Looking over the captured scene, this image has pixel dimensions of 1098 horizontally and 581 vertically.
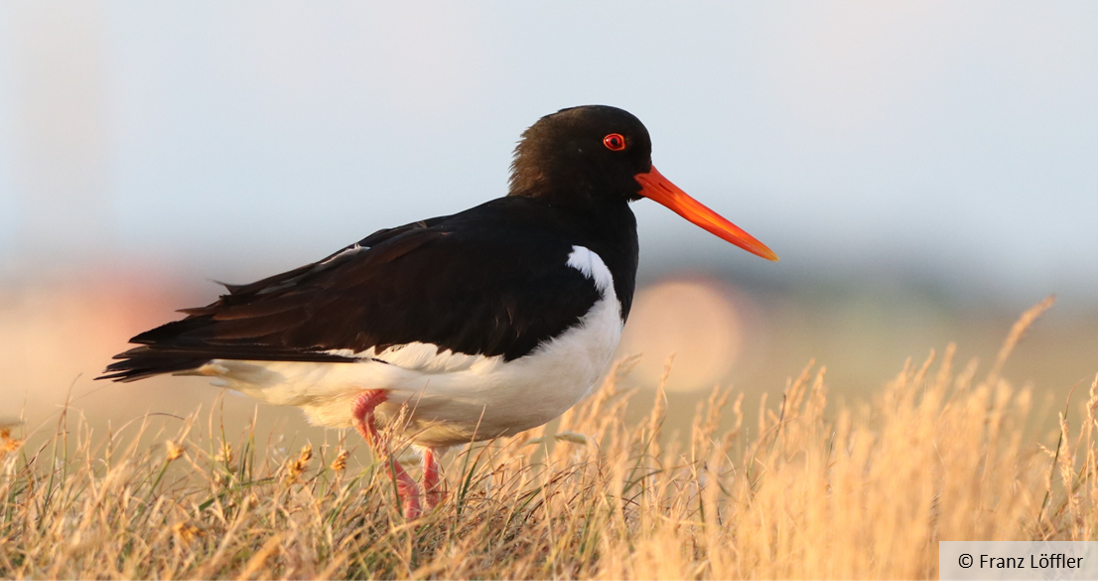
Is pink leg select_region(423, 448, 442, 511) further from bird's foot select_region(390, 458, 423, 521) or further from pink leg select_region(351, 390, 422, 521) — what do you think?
bird's foot select_region(390, 458, 423, 521)

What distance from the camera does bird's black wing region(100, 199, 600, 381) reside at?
4.53 metres

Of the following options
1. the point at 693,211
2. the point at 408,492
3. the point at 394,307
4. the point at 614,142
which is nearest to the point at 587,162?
the point at 614,142

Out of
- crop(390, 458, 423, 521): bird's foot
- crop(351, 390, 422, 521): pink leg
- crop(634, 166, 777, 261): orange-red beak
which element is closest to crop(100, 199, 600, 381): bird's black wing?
crop(351, 390, 422, 521): pink leg

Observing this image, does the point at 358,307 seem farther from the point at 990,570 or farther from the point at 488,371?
the point at 990,570

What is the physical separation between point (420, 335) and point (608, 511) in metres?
1.08

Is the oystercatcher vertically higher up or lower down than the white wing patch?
lower down

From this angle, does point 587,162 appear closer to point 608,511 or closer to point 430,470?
point 430,470

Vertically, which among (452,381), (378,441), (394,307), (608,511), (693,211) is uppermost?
(693,211)

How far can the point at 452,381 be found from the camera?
4.60 m

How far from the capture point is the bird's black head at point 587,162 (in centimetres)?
557

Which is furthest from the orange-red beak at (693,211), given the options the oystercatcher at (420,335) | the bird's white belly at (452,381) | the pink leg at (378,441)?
the pink leg at (378,441)

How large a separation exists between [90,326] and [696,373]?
1411 cm

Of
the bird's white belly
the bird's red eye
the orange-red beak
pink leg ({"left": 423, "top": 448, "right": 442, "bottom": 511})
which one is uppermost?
the bird's red eye

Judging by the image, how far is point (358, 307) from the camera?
15.1 ft
